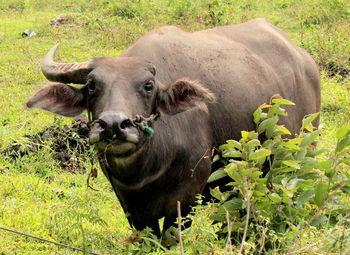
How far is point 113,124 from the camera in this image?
8.93ft

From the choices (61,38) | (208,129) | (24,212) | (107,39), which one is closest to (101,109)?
(208,129)

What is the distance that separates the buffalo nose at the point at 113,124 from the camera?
272 centimetres

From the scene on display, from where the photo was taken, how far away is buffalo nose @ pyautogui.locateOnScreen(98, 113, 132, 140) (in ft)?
8.94

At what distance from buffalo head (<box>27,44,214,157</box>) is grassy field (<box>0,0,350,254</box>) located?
0.88 ft

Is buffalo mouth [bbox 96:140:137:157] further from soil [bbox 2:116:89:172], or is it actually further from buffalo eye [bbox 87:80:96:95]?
soil [bbox 2:116:89:172]

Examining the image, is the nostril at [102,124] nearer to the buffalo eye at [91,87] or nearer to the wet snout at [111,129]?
the wet snout at [111,129]

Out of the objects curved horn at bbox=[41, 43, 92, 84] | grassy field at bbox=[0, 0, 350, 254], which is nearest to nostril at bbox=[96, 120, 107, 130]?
grassy field at bbox=[0, 0, 350, 254]

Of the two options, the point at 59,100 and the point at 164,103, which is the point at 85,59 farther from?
the point at 164,103

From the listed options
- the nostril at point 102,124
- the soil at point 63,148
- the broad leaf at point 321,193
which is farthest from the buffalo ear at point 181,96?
the soil at point 63,148

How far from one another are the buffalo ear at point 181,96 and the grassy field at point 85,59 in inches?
27.8

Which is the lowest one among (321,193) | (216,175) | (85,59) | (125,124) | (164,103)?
(85,59)

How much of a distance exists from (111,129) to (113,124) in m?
0.03

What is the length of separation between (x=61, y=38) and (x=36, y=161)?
19.1ft

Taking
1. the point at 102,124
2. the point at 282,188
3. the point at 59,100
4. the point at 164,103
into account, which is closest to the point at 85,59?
the point at 59,100
